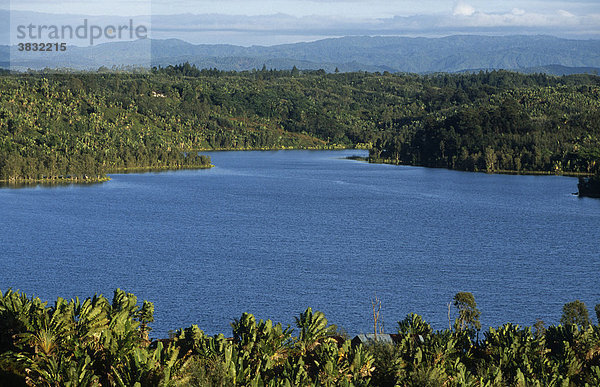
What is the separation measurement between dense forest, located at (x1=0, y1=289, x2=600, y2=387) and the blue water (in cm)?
1481

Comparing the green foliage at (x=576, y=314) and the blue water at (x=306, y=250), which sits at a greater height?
the green foliage at (x=576, y=314)

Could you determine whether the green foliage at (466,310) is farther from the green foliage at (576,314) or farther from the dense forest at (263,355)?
the dense forest at (263,355)

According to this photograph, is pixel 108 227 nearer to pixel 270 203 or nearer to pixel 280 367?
pixel 270 203

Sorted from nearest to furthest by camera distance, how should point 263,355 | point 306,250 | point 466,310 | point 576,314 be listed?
point 263,355 → point 576,314 → point 466,310 → point 306,250

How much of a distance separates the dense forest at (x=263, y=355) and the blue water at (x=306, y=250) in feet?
48.6

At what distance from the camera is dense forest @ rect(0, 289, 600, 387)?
1116 inches

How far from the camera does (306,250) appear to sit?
254 feet

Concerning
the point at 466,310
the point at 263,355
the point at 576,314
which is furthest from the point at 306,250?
the point at 263,355

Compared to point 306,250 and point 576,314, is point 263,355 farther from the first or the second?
point 306,250

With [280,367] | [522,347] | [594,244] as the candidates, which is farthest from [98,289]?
[594,244]

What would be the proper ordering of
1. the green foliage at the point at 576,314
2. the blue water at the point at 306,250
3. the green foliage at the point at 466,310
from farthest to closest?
the blue water at the point at 306,250, the green foliage at the point at 466,310, the green foliage at the point at 576,314

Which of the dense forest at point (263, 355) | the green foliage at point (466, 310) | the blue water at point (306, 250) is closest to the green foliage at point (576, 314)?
the green foliage at point (466, 310)

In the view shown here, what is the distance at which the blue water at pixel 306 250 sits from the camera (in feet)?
184

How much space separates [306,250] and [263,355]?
149ft
